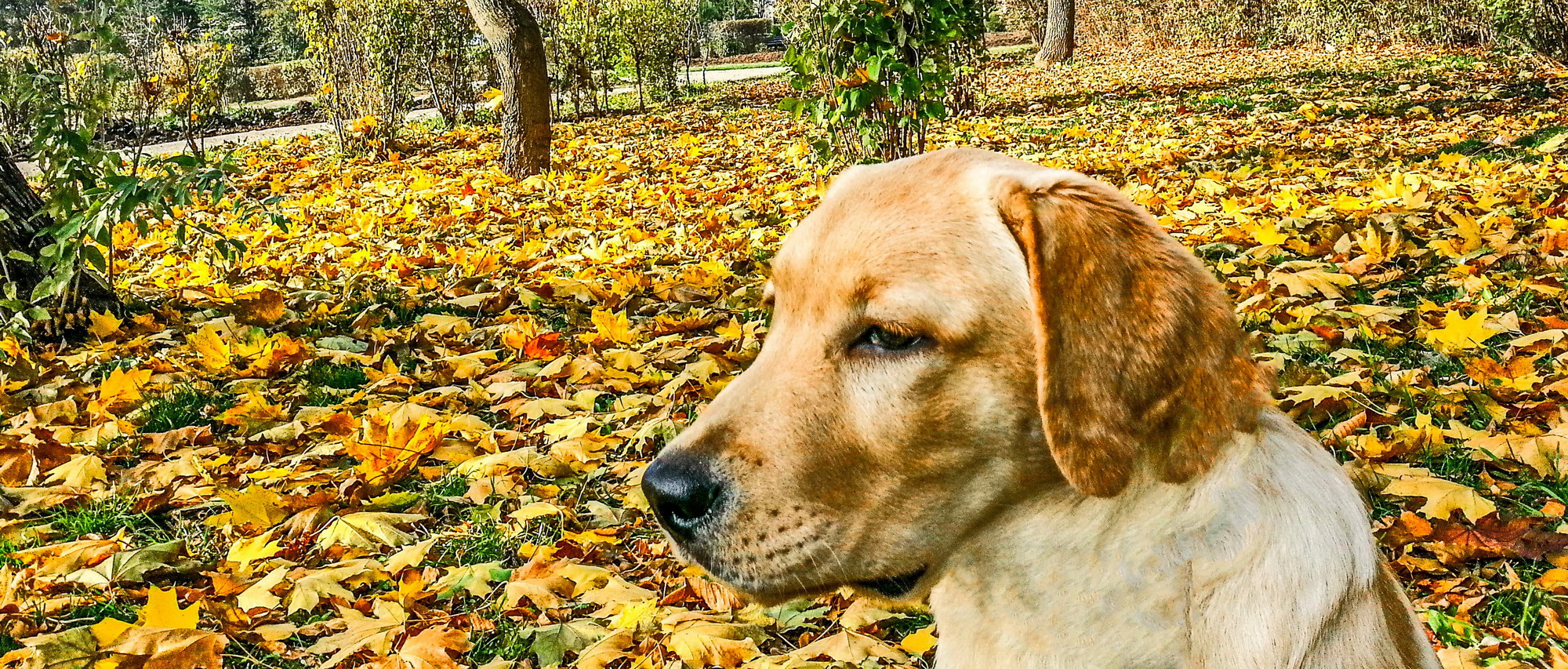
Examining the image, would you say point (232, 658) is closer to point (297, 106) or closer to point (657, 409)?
point (657, 409)

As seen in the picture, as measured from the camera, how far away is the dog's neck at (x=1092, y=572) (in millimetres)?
1990

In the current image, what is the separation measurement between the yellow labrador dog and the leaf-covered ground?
0.72 feet

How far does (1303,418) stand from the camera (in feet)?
14.0

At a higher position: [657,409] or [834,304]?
[834,304]

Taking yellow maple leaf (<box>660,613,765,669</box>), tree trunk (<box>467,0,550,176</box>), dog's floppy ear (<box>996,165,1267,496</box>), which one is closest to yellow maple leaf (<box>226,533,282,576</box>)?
yellow maple leaf (<box>660,613,765,669</box>)

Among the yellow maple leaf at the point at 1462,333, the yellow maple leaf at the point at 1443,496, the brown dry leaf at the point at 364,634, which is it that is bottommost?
the brown dry leaf at the point at 364,634

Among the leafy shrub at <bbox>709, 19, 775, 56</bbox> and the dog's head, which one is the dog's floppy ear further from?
the leafy shrub at <bbox>709, 19, 775, 56</bbox>

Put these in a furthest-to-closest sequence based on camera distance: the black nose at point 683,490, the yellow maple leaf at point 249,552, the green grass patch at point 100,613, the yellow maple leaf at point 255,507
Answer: the yellow maple leaf at point 255,507, the yellow maple leaf at point 249,552, the green grass patch at point 100,613, the black nose at point 683,490

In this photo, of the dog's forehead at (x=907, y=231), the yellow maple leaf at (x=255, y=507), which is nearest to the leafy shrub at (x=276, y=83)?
the yellow maple leaf at (x=255, y=507)

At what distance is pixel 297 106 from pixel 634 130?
47.2 feet

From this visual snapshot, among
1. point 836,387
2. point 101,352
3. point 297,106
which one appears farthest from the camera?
point 297,106

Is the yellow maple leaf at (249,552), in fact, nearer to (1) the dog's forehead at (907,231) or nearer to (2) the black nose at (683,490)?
(2) the black nose at (683,490)

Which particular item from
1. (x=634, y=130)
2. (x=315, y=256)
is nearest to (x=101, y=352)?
(x=315, y=256)

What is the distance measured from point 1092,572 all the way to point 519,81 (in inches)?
467
